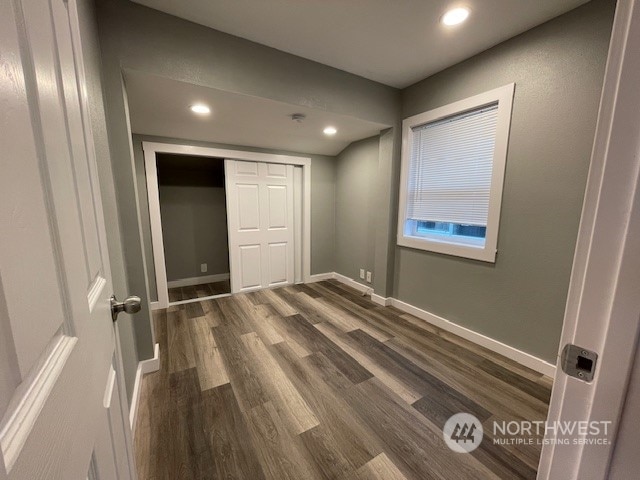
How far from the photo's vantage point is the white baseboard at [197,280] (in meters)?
3.79

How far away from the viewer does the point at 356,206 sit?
11.7 feet

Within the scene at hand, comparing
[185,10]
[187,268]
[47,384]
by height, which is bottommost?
[187,268]

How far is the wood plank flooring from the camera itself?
1.22 m

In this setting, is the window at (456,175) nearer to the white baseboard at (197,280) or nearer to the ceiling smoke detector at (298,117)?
the ceiling smoke detector at (298,117)

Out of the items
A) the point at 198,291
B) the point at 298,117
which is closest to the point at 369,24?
the point at 298,117

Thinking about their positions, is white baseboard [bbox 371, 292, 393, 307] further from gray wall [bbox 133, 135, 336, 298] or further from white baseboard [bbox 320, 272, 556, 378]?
gray wall [bbox 133, 135, 336, 298]

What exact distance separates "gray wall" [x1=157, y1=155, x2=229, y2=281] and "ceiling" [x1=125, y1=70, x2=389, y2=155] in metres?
0.92

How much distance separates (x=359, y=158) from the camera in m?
3.43

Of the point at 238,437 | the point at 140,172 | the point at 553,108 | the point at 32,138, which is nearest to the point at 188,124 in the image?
the point at 140,172

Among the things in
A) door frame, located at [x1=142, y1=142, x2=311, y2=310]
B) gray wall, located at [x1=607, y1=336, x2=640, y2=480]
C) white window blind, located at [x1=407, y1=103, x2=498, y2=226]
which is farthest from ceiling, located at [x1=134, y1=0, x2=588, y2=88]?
gray wall, located at [x1=607, y1=336, x2=640, y2=480]

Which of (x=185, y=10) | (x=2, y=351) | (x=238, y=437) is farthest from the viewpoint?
(x=185, y=10)

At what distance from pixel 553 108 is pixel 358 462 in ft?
8.31

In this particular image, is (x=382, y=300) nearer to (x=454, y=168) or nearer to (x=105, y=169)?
(x=454, y=168)

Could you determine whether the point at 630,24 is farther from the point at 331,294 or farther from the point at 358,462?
the point at 331,294
